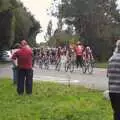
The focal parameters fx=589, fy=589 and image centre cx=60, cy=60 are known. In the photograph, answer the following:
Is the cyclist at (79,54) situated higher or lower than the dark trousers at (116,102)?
lower

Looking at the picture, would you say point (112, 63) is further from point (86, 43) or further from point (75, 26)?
point (75, 26)

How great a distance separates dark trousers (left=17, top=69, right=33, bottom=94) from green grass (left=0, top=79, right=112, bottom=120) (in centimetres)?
28

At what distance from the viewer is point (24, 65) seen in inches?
709

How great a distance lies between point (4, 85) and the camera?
72.9 feet

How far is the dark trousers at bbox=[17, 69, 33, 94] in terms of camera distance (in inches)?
712

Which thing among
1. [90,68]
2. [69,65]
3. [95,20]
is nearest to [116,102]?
[90,68]

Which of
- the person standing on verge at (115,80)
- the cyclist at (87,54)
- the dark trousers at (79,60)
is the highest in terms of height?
the person standing on verge at (115,80)

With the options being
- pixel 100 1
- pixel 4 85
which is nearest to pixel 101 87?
pixel 4 85

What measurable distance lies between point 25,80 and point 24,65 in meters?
0.62

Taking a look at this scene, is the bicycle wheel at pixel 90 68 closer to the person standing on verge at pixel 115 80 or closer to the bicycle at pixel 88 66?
the bicycle at pixel 88 66

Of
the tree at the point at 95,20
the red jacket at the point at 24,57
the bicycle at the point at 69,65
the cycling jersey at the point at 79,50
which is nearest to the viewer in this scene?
the red jacket at the point at 24,57

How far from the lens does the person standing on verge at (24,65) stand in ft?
58.9

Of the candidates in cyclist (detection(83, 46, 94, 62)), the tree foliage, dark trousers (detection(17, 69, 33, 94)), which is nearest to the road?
cyclist (detection(83, 46, 94, 62))

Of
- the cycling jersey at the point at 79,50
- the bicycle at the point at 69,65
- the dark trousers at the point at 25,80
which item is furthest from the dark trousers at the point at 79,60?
the dark trousers at the point at 25,80
